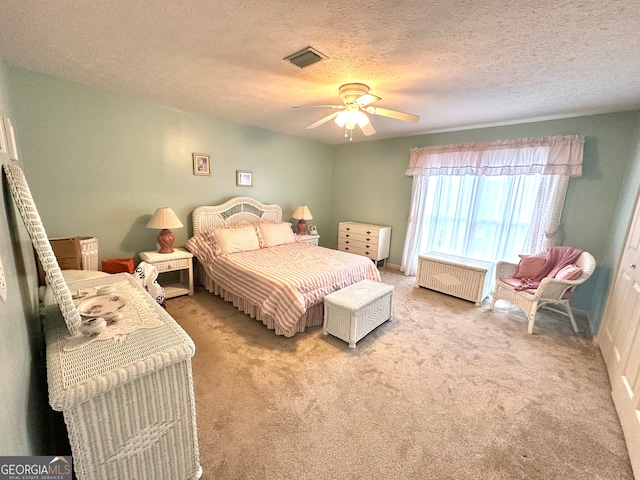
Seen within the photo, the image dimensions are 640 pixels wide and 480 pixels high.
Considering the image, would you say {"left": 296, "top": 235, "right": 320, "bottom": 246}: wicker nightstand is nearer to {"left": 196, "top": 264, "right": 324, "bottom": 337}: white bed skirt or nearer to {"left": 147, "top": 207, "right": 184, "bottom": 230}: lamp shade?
{"left": 196, "top": 264, "right": 324, "bottom": 337}: white bed skirt

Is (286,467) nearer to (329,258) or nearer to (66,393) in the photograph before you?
(66,393)

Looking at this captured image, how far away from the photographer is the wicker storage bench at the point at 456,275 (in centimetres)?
332

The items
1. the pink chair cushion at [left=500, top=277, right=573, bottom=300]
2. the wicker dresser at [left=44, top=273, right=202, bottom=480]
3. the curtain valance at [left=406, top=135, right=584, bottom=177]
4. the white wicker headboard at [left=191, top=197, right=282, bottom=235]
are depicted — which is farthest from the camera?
the white wicker headboard at [left=191, top=197, right=282, bottom=235]

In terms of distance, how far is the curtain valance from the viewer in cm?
300

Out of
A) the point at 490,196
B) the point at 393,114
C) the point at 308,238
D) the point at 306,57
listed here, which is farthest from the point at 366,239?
the point at 306,57

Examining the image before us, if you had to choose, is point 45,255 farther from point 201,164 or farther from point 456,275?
point 456,275

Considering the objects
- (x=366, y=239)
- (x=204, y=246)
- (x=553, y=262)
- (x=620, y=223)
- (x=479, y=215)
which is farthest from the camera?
(x=366, y=239)

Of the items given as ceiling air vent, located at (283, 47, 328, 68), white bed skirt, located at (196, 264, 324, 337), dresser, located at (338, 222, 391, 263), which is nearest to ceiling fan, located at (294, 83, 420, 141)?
ceiling air vent, located at (283, 47, 328, 68)

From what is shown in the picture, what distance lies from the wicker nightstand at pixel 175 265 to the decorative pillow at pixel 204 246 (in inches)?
4.0

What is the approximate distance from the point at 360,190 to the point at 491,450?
13.8 ft

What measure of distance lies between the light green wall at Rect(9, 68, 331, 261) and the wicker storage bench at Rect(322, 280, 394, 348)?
2.43 meters

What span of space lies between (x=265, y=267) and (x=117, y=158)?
2.10m

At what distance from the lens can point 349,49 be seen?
1.74m

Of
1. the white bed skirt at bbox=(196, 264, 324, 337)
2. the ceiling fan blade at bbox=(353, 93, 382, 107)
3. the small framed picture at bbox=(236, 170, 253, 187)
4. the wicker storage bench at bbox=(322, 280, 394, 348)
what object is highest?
the ceiling fan blade at bbox=(353, 93, 382, 107)
